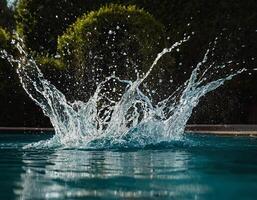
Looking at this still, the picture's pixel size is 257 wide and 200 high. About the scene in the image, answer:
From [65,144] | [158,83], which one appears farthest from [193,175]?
[158,83]

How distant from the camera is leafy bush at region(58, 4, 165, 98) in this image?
14328mm

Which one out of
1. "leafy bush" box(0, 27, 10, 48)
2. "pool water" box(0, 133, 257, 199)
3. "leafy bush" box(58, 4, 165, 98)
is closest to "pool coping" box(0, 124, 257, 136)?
"leafy bush" box(58, 4, 165, 98)

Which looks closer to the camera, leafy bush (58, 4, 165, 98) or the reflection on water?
the reflection on water

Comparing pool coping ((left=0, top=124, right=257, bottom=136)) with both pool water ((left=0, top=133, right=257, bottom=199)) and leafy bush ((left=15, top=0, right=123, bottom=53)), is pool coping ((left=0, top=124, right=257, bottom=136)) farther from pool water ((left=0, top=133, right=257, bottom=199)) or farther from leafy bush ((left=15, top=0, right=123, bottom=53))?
leafy bush ((left=15, top=0, right=123, bottom=53))

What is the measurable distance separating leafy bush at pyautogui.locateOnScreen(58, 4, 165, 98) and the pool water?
21.5 feet

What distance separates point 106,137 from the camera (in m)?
9.37

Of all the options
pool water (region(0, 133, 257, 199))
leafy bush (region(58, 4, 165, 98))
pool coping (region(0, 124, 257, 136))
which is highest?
leafy bush (region(58, 4, 165, 98))

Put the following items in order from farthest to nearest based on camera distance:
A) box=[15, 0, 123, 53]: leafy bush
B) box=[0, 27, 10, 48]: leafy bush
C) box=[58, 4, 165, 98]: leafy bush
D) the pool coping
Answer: box=[15, 0, 123, 53]: leafy bush → box=[0, 27, 10, 48]: leafy bush → box=[58, 4, 165, 98]: leafy bush → the pool coping

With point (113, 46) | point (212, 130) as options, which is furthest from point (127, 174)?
point (212, 130)

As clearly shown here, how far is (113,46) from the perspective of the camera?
1440 cm

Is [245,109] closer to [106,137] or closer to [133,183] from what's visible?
[106,137]

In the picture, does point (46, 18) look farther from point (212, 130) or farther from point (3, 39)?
point (212, 130)

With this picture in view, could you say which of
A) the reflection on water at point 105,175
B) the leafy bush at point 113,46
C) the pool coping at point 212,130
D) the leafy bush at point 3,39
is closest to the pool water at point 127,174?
the reflection on water at point 105,175

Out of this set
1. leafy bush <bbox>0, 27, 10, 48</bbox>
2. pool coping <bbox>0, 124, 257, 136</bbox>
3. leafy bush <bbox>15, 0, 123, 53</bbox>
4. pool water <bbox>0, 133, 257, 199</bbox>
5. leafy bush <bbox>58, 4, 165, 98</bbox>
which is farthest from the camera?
leafy bush <bbox>15, 0, 123, 53</bbox>
